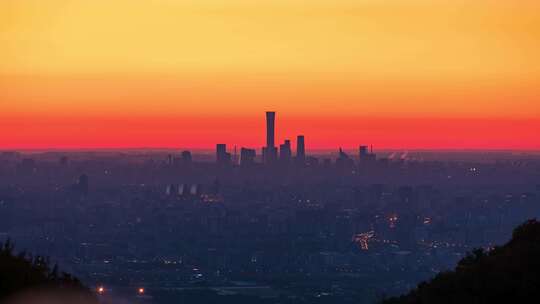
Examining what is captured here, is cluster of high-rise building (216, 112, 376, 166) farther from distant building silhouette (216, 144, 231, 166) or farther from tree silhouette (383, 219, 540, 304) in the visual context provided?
tree silhouette (383, 219, 540, 304)

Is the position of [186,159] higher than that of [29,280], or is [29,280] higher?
[186,159]

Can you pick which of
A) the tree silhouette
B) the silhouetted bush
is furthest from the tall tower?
the silhouetted bush

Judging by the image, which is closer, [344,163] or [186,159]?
[344,163]

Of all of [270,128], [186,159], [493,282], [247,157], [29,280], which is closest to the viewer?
[29,280]

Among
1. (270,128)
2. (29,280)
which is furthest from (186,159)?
(29,280)

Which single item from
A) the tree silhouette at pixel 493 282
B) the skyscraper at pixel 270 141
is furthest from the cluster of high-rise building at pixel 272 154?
the tree silhouette at pixel 493 282

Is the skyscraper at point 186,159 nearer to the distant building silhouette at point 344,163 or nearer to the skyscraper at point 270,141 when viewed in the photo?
the skyscraper at point 270,141

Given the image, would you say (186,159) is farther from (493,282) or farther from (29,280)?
(29,280)

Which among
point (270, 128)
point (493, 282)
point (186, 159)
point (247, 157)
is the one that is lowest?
point (493, 282)
